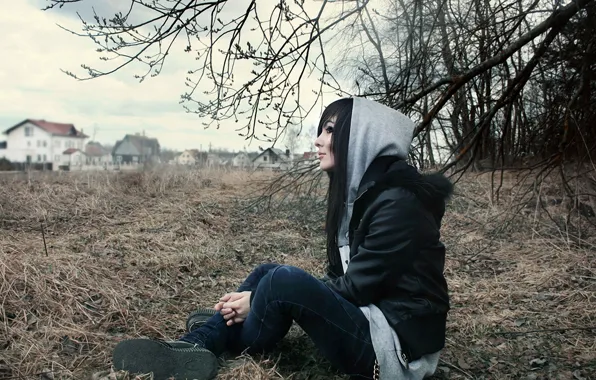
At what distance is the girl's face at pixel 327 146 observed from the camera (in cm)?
215

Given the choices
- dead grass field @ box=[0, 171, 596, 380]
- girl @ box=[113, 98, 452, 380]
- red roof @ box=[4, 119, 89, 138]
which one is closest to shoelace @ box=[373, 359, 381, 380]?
girl @ box=[113, 98, 452, 380]

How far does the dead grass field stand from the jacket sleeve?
2.15ft

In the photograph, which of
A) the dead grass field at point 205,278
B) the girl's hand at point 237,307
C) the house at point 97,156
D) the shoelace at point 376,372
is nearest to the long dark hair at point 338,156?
the girl's hand at point 237,307

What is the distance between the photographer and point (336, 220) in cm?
220

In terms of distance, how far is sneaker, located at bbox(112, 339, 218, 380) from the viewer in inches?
79.1

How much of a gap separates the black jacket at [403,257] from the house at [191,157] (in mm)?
8941

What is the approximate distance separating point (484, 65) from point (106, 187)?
5746 mm

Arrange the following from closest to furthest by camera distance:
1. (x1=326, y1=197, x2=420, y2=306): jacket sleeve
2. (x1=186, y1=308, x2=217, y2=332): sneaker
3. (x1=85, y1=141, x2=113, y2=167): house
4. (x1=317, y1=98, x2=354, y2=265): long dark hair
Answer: (x1=326, y1=197, x2=420, y2=306): jacket sleeve
(x1=317, y1=98, x2=354, y2=265): long dark hair
(x1=186, y1=308, x2=217, y2=332): sneaker
(x1=85, y1=141, x2=113, y2=167): house

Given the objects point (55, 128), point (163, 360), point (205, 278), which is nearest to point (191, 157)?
point (205, 278)

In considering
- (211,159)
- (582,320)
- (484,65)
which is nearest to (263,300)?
(582,320)

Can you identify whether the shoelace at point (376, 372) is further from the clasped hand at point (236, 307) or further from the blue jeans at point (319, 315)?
the clasped hand at point (236, 307)

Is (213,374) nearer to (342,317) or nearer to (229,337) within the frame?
(229,337)

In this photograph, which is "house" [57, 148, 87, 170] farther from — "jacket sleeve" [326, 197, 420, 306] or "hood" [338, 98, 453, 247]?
"jacket sleeve" [326, 197, 420, 306]

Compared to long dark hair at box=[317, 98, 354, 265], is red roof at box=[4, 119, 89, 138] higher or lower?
higher
